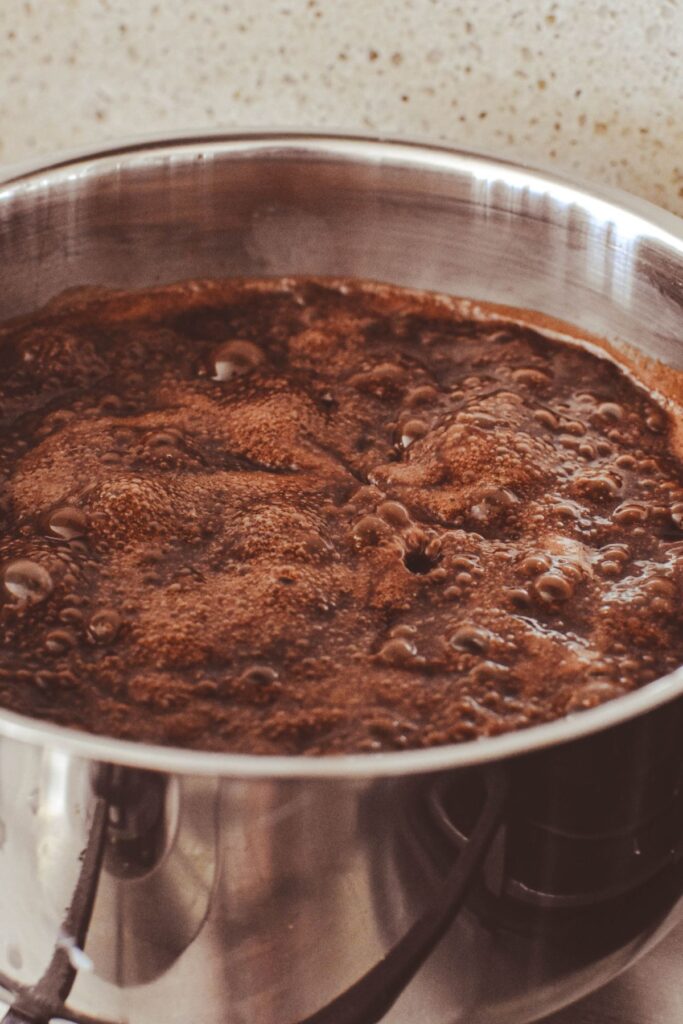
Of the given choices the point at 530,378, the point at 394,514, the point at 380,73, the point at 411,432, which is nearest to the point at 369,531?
the point at 394,514

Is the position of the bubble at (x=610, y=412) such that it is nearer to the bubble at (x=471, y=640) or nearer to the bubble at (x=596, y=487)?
the bubble at (x=596, y=487)

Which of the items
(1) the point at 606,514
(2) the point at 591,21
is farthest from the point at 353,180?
(1) the point at 606,514

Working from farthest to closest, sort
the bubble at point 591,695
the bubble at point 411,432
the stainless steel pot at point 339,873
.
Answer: the bubble at point 411,432 < the bubble at point 591,695 < the stainless steel pot at point 339,873

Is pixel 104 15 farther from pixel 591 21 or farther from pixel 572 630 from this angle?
pixel 572 630

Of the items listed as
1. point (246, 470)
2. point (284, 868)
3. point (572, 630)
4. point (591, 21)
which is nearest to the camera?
point (284, 868)

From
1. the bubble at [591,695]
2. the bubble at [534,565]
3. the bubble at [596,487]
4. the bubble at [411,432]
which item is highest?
the bubble at [411,432]

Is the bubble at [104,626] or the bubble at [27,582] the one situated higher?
the bubble at [27,582]

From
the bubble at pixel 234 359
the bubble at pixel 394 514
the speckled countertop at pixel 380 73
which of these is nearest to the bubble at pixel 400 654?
the bubble at pixel 394 514

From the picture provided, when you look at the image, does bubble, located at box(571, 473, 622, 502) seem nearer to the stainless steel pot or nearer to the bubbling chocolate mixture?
the bubbling chocolate mixture
